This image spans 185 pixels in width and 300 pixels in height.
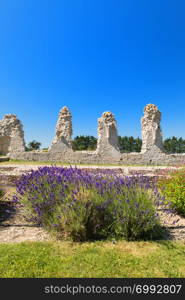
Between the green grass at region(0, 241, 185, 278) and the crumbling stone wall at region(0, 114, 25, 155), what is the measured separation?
757 inches

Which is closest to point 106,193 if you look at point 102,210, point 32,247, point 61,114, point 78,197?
point 102,210

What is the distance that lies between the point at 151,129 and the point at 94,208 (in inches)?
723

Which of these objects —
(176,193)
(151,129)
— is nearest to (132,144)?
(151,129)

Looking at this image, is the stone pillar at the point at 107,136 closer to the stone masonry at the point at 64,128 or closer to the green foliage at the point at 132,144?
the stone masonry at the point at 64,128

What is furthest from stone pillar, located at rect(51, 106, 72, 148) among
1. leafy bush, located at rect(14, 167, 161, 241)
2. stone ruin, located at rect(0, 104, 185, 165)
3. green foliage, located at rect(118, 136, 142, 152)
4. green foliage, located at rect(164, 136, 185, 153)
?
green foliage, located at rect(164, 136, 185, 153)

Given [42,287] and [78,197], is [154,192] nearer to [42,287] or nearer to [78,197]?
[78,197]

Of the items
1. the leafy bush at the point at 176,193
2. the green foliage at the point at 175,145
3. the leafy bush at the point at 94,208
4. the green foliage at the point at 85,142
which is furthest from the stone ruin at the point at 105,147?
the green foliage at the point at 175,145

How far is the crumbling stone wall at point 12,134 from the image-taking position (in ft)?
68.0

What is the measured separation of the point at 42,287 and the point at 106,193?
1807 mm

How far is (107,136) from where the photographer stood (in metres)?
19.8

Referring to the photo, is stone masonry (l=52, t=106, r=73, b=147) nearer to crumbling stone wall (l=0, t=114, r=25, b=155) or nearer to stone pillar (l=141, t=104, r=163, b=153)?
crumbling stone wall (l=0, t=114, r=25, b=155)

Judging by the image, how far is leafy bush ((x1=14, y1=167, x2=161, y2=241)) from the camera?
3.05 m

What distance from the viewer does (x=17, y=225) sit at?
3.78 metres

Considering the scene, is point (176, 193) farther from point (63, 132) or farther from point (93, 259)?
point (63, 132)
